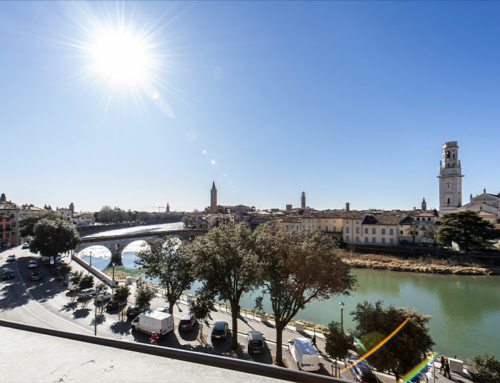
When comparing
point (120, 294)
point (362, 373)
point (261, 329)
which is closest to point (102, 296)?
point (120, 294)

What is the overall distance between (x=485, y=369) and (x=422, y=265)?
31962mm

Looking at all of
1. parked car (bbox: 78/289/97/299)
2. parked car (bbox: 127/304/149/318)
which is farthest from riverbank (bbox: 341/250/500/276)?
parked car (bbox: 78/289/97/299)

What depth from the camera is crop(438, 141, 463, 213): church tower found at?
187 ft

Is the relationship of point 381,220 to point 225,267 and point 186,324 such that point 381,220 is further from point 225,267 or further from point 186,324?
point 186,324

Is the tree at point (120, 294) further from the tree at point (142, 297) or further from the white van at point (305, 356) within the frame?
the white van at point (305, 356)

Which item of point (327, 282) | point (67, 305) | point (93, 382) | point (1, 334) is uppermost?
point (93, 382)

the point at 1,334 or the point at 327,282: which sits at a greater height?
the point at 1,334

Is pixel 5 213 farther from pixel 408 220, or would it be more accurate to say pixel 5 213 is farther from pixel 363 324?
pixel 408 220

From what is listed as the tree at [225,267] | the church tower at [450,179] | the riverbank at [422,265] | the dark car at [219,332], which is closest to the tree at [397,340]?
the tree at [225,267]

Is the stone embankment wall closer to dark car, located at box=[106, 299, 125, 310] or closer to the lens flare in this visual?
the lens flare

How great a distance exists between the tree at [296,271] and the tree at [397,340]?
7.23 feet

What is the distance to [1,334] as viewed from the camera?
4.33 m

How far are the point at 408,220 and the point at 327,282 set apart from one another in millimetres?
48722

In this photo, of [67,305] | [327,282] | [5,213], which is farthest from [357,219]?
[5,213]
